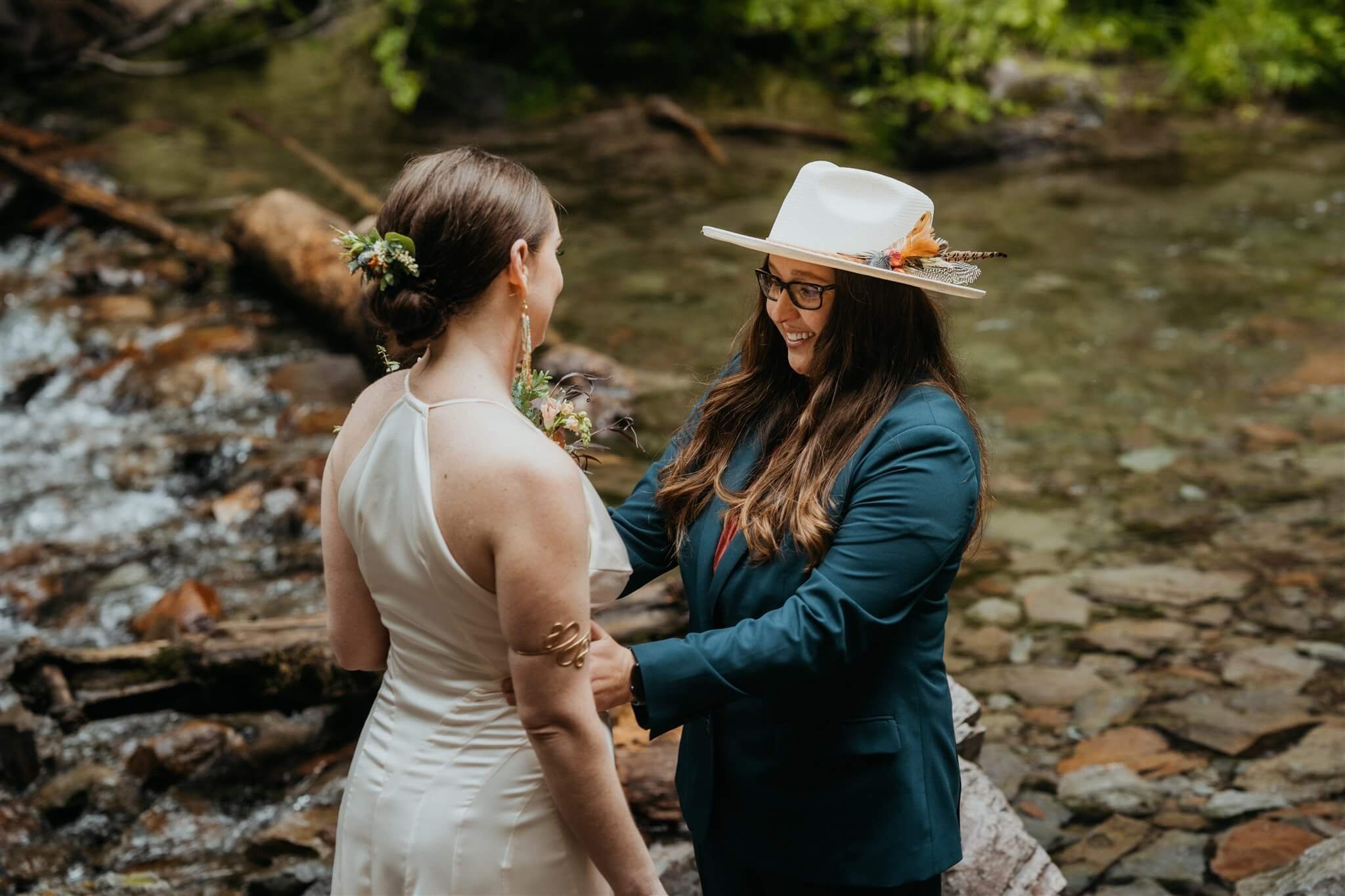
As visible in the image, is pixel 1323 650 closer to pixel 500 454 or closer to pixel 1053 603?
pixel 1053 603

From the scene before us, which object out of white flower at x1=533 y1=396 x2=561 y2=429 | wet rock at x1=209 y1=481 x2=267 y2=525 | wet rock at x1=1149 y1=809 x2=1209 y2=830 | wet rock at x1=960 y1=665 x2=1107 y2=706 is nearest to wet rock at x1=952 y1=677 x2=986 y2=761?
wet rock at x1=1149 y1=809 x2=1209 y2=830

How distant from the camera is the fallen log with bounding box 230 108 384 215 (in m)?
10.2

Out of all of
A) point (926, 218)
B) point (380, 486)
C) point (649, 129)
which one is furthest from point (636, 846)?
point (649, 129)

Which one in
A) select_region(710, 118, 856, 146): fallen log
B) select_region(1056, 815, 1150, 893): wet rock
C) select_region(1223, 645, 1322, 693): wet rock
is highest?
select_region(710, 118, 856, 146): fallen log

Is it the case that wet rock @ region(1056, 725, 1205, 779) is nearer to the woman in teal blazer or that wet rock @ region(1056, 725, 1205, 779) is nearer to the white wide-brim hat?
the woman in teal blazer

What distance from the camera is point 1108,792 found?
3.90m

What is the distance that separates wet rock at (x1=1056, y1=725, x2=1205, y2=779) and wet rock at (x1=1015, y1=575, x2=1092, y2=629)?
2.51 ft

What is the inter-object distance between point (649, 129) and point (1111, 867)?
10.8 meters

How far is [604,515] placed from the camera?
6.88 ft

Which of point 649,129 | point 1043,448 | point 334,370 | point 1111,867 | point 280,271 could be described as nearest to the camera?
point 1111,867

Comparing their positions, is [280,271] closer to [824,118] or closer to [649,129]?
[649,129]

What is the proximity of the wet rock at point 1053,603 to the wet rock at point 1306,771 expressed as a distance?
3.28 feet

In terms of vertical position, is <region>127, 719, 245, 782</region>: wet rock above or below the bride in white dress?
Answer: below

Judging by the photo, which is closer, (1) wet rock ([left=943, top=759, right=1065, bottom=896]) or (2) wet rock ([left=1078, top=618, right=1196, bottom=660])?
(1) wet rock ([left=943, top=759, right=1065, bottom=896])
